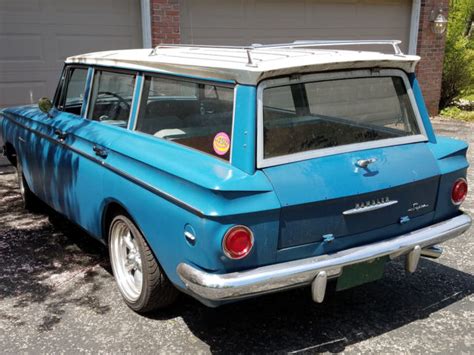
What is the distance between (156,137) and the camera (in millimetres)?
3303

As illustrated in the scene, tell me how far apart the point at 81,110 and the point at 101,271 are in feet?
4.11

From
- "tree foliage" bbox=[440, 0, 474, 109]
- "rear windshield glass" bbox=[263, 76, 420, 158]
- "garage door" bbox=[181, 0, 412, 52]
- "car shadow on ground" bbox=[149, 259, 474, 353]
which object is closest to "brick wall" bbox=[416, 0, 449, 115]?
"garage door" bbox=[181, 0, 412, 52]

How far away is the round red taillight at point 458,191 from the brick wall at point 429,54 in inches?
332

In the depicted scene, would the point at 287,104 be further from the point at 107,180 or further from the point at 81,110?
the point at 81,110

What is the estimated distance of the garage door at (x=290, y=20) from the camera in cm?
848

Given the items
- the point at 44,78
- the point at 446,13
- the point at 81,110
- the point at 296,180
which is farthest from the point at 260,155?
the point at 446,13

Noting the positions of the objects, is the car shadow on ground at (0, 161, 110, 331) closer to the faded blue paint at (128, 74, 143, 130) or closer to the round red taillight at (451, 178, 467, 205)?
the faded blue paint at (128, 74, 143, 130)

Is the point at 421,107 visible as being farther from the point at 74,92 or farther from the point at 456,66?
the point at 456,66

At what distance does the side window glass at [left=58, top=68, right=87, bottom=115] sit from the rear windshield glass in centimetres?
197

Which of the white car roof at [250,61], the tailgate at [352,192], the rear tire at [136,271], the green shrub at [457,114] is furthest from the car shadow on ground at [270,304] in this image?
the green shrub at [457,114]

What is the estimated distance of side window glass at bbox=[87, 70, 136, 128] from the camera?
3.63m

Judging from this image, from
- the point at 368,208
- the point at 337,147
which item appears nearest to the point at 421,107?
the point at 337,147

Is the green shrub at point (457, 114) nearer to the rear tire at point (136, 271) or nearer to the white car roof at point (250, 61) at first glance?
the white car roof at point (250, 61)

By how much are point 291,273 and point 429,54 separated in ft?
32.5
